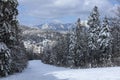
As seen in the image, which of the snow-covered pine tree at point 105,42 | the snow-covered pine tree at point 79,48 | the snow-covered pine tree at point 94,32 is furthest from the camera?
the snow-covered pine tree at point 79,48

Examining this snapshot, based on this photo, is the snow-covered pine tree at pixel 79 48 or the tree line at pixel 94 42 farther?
the snow-covered pine tree at pixel 79 48

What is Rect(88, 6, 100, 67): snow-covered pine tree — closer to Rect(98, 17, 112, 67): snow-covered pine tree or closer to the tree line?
the tree line

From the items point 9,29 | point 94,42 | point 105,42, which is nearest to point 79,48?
point 94,42

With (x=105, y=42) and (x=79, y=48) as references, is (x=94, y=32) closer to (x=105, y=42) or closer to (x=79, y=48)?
(x=105, y=42)

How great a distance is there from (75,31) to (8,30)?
50142 mm

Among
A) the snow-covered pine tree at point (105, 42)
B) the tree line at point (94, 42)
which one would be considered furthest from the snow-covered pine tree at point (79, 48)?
the snow-covered pine tree at point (105, 42)

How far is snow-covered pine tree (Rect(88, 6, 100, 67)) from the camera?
63281 mm

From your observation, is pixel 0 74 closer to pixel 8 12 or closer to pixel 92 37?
pixel 8 12

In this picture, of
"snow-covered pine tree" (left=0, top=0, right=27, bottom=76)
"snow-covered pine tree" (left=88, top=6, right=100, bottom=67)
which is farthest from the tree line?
"snow-covered pine tree" (left=0, top=0, right=27, bottom=76)

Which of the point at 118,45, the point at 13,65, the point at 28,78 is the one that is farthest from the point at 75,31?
the point at 28,78

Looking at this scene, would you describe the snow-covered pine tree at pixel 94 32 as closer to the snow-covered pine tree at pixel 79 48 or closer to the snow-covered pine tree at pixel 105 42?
the snow-covered pine tree at pixel 105 42

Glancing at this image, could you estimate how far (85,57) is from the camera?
2682 inches

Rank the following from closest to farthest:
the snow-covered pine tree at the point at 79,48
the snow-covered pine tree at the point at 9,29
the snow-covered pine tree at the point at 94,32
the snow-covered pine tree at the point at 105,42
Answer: the snow-covered pine tree at the point at 9,29 → the snow-covered pine tree at the point at 105,42 → the snow-covered pine tree at the point at 94,32 → the snow-covered pine tree at the point at 79,48

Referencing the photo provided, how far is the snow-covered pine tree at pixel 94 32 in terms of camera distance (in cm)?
6328
